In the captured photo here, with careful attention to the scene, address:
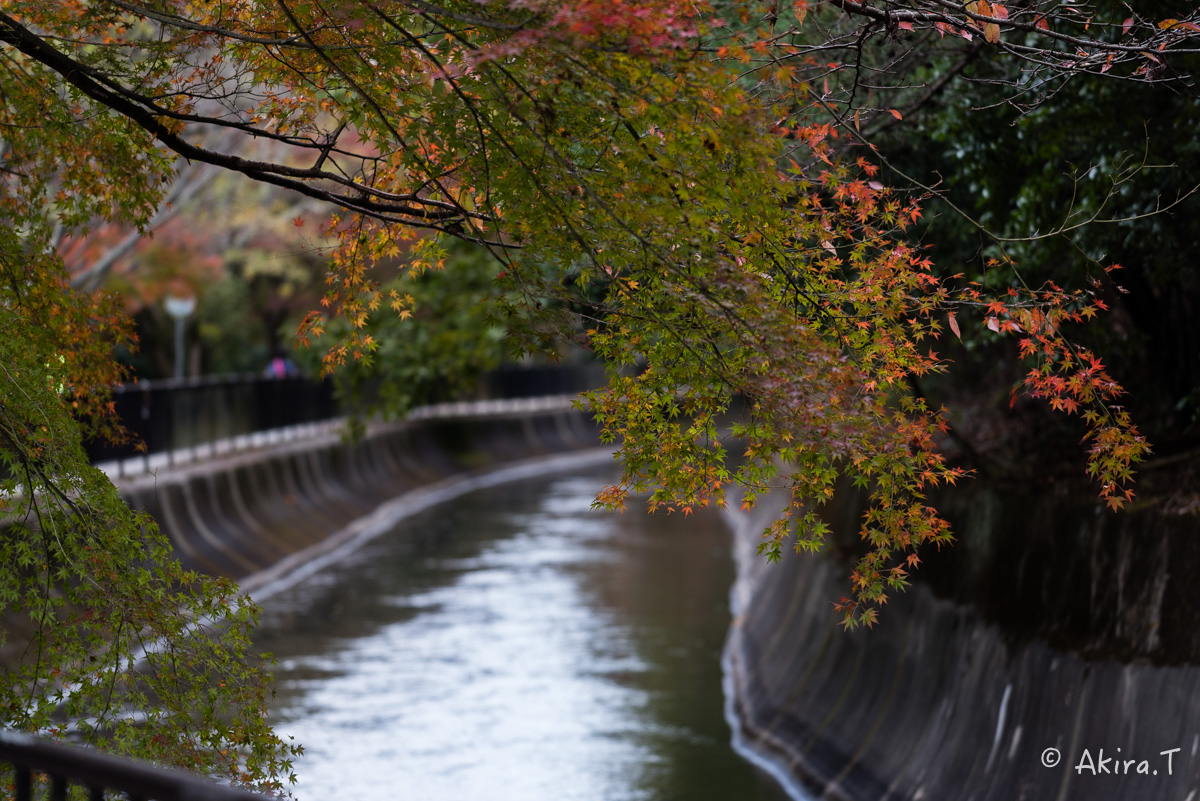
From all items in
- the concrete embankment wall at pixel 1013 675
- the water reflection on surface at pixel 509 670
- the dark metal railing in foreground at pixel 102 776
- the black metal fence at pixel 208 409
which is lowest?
the water reflection on surface at pixel 509 670

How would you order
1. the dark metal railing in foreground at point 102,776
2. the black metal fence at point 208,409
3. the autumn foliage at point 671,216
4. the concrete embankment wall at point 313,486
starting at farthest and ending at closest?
the concrete embankment wall at point 313,486 → the black metal fence at point 208,409 → the autumn foliage at point 671,216 → the dark metal railing in foreground at point 102,776

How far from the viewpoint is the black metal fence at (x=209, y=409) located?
15.8m

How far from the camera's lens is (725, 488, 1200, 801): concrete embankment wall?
6.43m

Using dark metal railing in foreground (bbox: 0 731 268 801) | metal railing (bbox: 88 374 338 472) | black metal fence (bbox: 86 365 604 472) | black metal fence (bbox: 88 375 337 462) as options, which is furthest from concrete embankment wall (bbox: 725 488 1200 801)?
metal railing (bbox: 88 374 338 472)

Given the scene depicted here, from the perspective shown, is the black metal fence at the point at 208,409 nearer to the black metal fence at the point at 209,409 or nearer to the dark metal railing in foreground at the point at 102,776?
the black metal fence at the point at 209,409

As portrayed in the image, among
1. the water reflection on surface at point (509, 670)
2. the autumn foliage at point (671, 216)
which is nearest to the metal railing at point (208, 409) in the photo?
the water reflection on surface at point (509, 670)

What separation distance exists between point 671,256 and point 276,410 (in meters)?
17.9

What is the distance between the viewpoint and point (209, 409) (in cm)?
1883

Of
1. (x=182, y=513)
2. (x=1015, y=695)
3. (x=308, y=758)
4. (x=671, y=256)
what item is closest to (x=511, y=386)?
(x=182, y=513)

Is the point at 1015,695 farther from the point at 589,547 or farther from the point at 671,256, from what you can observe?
the point at 589,547

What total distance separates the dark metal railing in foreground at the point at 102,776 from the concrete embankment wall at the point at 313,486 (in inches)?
220

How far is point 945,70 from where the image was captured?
28.5 feet

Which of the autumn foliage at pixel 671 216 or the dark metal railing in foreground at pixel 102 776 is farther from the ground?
the autumn foliage at pixel 671 216

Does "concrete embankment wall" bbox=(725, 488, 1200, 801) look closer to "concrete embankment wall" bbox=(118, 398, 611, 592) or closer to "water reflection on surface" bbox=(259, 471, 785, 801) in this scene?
"water reflection on surface" bbox=(259, 471, 785, 801)
